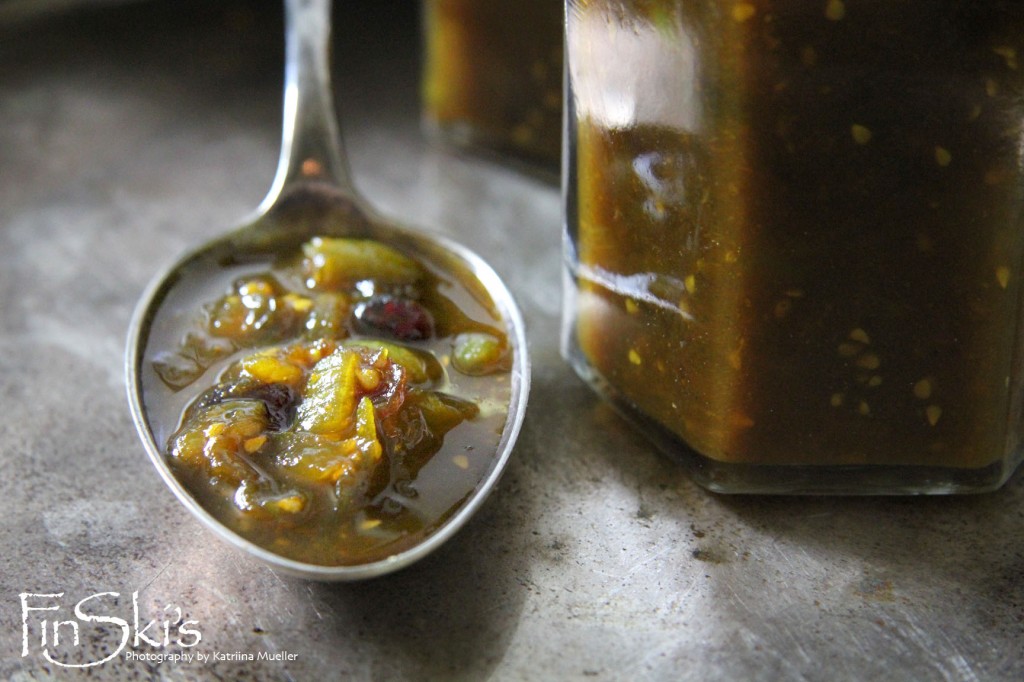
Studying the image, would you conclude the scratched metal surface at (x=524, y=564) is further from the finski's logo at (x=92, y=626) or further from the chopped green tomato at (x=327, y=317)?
the chopped green tomato at (x=327, y=317)

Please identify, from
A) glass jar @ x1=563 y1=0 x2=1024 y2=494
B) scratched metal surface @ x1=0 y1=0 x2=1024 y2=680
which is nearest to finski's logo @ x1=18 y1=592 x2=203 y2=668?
scratched metal surface @ x1=0 y1=0 x2=1024 y2=680

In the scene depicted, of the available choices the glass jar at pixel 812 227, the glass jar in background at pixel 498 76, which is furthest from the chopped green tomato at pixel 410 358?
the glass jar in background at pixel 498 76

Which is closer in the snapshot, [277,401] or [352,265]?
[277,401]

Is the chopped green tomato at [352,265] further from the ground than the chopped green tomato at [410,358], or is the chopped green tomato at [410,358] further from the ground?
the chopped green tomato at [352,265]

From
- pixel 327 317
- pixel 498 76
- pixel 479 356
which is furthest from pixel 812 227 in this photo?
pixel 498 76

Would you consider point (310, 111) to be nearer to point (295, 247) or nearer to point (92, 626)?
point (295, 247)

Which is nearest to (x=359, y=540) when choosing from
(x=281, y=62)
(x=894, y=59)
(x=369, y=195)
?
(x=894, y=59)
